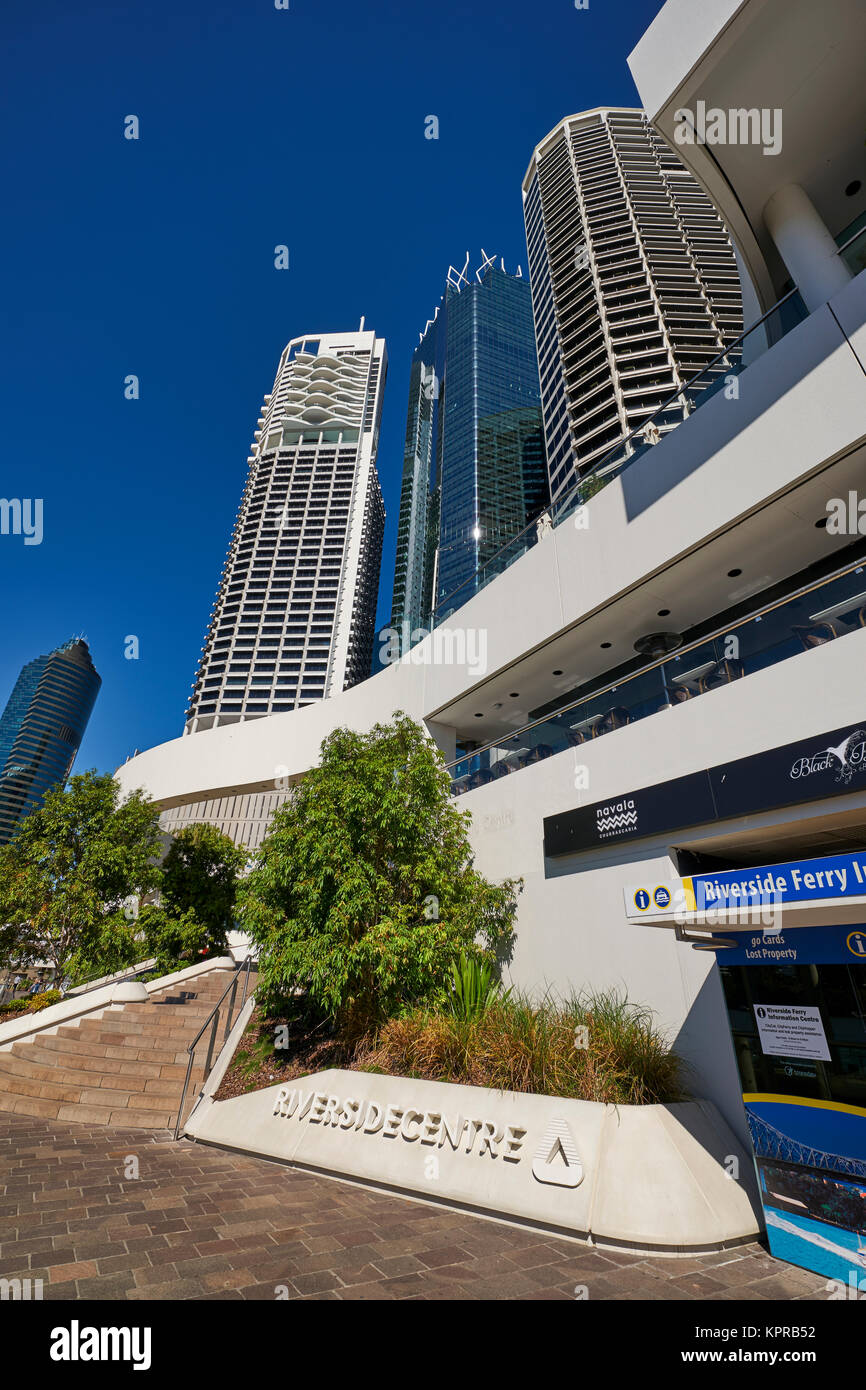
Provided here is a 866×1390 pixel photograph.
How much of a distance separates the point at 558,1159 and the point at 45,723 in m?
197

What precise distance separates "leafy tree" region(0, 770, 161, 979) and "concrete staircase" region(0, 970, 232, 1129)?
11.4 ft

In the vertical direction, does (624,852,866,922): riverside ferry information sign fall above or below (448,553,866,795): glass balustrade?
below

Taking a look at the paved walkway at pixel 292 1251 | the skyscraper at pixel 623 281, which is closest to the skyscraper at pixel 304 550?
the skyscraper at pixel 623 281

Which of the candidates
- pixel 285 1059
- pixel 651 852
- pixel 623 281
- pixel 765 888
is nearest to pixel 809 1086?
pixel 765 888

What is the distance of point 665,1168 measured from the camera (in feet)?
15.1

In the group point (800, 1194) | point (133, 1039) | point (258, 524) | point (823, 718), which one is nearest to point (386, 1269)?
point (800, 1194)

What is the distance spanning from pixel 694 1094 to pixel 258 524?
105016 mm

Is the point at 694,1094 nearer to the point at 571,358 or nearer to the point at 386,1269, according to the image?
the point at 386,1269

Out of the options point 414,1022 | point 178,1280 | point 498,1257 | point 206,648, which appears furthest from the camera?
point 206,648

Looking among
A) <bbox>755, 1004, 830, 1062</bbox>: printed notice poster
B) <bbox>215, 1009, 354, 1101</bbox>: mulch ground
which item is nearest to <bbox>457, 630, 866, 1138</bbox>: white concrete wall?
<bbox>755, 1004, 830, 1062</bbox>: printed notice poster

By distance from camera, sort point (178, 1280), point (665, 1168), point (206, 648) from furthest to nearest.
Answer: point (206, 648) → point (665, 1168) → point (178, 1280)

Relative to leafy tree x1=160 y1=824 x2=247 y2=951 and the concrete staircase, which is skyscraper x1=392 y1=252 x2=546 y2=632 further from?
the concrete staircase

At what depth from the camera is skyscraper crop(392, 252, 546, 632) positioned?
77875 mm

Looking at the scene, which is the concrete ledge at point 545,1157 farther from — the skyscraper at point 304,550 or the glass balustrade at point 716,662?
the skyscraper at point 304,550
